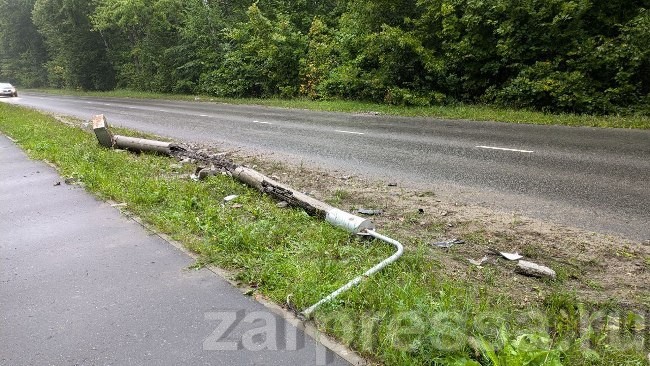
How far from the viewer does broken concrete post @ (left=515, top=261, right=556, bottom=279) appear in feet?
13.0

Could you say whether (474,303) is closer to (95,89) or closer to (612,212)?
(612,212)

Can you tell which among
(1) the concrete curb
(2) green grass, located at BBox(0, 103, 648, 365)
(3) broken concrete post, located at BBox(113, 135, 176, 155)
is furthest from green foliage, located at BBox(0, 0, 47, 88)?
(1) the concrete curb

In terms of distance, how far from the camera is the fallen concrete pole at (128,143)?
10056 millimetres

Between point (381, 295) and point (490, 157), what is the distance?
243 inches

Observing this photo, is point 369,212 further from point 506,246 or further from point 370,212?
point 506,246

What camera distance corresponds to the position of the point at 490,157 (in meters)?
8.78

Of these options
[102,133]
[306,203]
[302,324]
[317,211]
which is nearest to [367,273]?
[302,324]

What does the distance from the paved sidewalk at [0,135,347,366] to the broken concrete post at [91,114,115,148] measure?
532 cm

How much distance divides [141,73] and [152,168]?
116ft

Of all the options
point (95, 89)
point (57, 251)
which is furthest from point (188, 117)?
point (95, 89)

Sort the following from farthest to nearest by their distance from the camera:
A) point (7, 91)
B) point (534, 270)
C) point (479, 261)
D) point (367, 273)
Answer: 1. point (7, 91)
2. point (479, 261)
3. point (534, 270)
4. point (367, 273)

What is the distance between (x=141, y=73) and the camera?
131ft

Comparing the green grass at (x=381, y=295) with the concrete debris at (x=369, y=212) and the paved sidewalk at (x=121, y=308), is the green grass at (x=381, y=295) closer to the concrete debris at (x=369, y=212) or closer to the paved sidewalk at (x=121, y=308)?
the paved sidewalk at (x=121, y=308)

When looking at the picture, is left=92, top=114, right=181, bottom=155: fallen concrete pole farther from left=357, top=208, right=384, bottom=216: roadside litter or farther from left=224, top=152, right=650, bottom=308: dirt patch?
left=357, top=208, right=384, bottom=216: roadside litter
